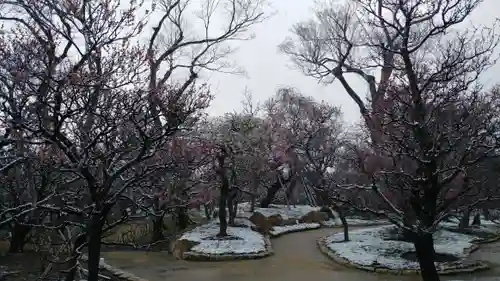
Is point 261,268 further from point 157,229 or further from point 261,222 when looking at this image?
point 261,222

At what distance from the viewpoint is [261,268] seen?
13.2 metres

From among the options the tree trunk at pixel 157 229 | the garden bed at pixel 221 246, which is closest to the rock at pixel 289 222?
the garden bed at pixel 221 246

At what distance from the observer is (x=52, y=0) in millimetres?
7906

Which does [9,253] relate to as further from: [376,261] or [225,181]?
[376,261]

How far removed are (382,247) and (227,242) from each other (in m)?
4.88

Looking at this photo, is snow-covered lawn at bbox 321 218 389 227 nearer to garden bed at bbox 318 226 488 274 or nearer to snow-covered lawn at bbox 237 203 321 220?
snow-covered lawn at bbox 237 203 321 220

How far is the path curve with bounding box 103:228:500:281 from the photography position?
12.0 m

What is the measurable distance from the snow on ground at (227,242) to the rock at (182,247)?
23 cm

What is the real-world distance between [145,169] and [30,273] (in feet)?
16.3

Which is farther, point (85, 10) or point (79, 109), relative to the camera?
point (85, 10)

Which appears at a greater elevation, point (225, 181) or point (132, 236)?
point (225, 181)

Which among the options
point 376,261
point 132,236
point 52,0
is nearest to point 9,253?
point 132,236

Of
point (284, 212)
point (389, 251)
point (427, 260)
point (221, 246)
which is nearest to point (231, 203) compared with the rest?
point (221, 246)

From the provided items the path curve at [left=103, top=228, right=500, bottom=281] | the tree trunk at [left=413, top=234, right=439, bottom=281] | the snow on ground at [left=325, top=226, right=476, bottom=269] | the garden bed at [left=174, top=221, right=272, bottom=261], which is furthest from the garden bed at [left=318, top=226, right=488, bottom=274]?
the tree trunk at [left=413, top=234, right=439, bottom=281]
